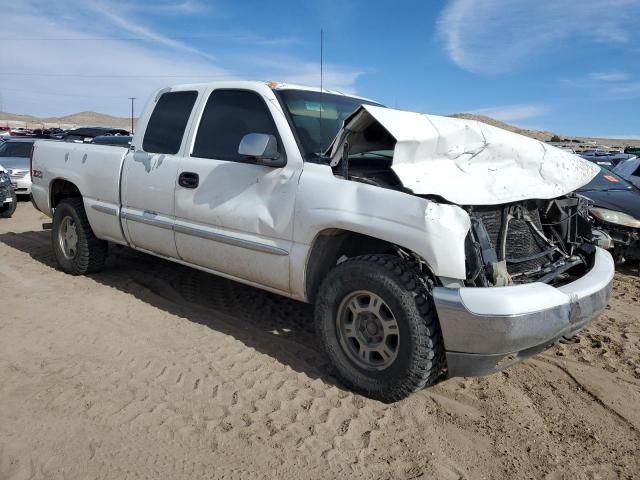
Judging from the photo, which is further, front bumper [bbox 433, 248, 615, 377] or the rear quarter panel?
the rear quarter panel

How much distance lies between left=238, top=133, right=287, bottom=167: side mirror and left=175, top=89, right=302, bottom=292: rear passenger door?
5 cm

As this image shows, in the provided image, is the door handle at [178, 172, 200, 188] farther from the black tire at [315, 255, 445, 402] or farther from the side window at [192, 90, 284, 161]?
the black tire at [315, 255, 445, 402]

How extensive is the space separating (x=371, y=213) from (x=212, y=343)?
5.77ft

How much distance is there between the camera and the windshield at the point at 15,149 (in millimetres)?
13750

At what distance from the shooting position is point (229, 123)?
420 cm

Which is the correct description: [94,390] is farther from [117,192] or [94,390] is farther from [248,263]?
[117,192]

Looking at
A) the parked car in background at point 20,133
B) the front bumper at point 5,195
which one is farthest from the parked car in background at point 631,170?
the parked car in background at point 20,133

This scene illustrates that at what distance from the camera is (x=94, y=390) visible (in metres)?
3.30

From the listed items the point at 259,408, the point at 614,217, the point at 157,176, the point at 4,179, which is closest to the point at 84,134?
the point at 4,179

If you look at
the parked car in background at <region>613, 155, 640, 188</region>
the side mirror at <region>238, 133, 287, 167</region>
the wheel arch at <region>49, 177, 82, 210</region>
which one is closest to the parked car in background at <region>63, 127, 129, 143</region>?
the wheel arch at <region>49, 177, 82, 210</region>

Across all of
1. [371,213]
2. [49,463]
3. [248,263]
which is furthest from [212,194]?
[49,463]

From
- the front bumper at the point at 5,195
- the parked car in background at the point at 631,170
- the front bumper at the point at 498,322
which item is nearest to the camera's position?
the front bumper at the point at 498,322

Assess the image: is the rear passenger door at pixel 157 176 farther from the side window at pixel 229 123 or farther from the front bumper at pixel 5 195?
the front bumper at pixel 5 195

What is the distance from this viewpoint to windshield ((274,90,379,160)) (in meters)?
3.77
